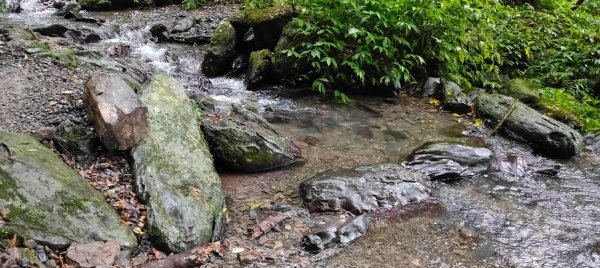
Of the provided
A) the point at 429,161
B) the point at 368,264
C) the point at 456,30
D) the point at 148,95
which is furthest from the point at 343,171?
the point at 456,30

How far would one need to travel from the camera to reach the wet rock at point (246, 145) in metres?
5.86

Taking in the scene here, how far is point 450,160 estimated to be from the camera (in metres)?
6.12

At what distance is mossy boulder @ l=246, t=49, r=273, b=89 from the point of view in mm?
Result: 8922

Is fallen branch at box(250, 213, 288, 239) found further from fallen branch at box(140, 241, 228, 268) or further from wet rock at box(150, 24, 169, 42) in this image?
wet rock at box(150, 24, 169, 42)

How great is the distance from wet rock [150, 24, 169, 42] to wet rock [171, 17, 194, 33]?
0.83ft

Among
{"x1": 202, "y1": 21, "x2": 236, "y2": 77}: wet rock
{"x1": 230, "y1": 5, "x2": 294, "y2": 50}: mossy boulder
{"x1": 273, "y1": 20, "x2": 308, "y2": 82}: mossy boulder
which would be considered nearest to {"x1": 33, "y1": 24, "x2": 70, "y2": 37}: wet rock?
{"x1": 202, "y1": 21, "x2": 236, "y2": 77}: wet rock

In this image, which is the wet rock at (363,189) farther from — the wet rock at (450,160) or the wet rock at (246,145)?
the wet rock at (246,145)

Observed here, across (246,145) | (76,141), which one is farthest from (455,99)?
(76,141)

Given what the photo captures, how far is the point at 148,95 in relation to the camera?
5.81 meters

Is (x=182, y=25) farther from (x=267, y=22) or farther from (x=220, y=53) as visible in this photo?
(x=267, y=22)

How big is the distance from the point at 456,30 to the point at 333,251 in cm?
575

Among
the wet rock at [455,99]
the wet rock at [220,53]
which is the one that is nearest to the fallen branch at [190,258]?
the wet rock at [455,99]

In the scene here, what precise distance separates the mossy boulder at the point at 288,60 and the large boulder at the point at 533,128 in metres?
3.25

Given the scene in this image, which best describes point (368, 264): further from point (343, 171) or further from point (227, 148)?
point (227, 148)
